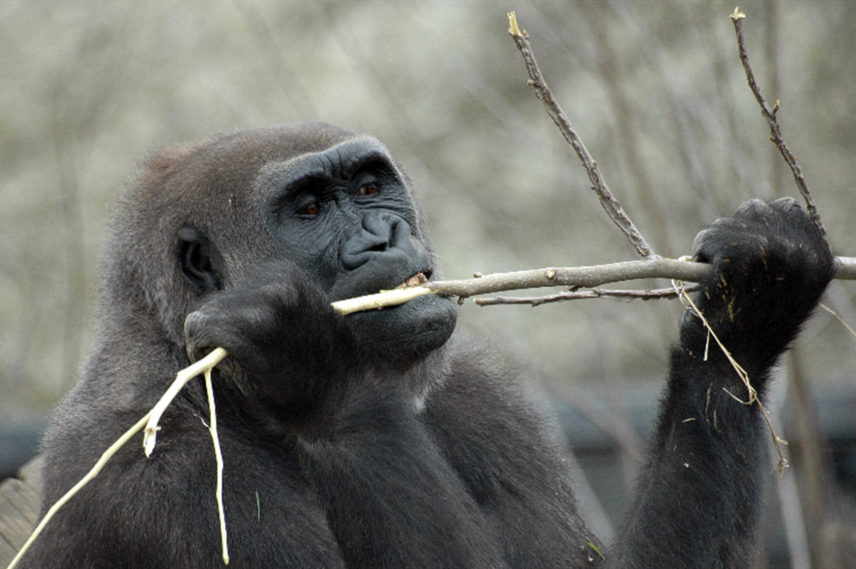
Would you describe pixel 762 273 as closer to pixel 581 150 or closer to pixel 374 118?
pixel 581 150

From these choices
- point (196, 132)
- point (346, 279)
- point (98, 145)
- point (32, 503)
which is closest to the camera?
point (346, 279)

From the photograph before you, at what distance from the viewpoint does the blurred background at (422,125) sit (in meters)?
9.40

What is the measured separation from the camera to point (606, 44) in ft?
19.3

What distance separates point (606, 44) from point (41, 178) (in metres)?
7.91

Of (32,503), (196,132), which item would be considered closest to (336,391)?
(32,503)

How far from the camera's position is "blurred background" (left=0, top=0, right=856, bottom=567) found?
9398mm

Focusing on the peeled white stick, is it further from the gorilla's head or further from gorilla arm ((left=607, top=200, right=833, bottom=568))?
gorilla arm ((left=607, top=200, right=833, bottom=568))

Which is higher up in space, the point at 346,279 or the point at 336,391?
the point at 346,279

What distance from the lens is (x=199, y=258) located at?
3.82m

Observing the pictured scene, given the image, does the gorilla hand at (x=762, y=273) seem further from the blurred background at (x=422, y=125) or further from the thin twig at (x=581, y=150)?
the blurred background at (x=422, y=125)

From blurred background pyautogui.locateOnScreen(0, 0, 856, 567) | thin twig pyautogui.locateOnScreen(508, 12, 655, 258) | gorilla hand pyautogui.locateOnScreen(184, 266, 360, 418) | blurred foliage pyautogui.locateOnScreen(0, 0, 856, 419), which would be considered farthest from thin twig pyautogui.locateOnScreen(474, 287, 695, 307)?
blurred foliage pyautogui.locateOnScreen(0, 0, 856, 419)

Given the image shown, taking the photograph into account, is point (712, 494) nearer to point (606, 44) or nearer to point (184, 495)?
point (184, 495)

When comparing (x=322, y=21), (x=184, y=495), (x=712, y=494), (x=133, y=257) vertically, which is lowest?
(x=712, y=494)

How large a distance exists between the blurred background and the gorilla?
4.35 m
